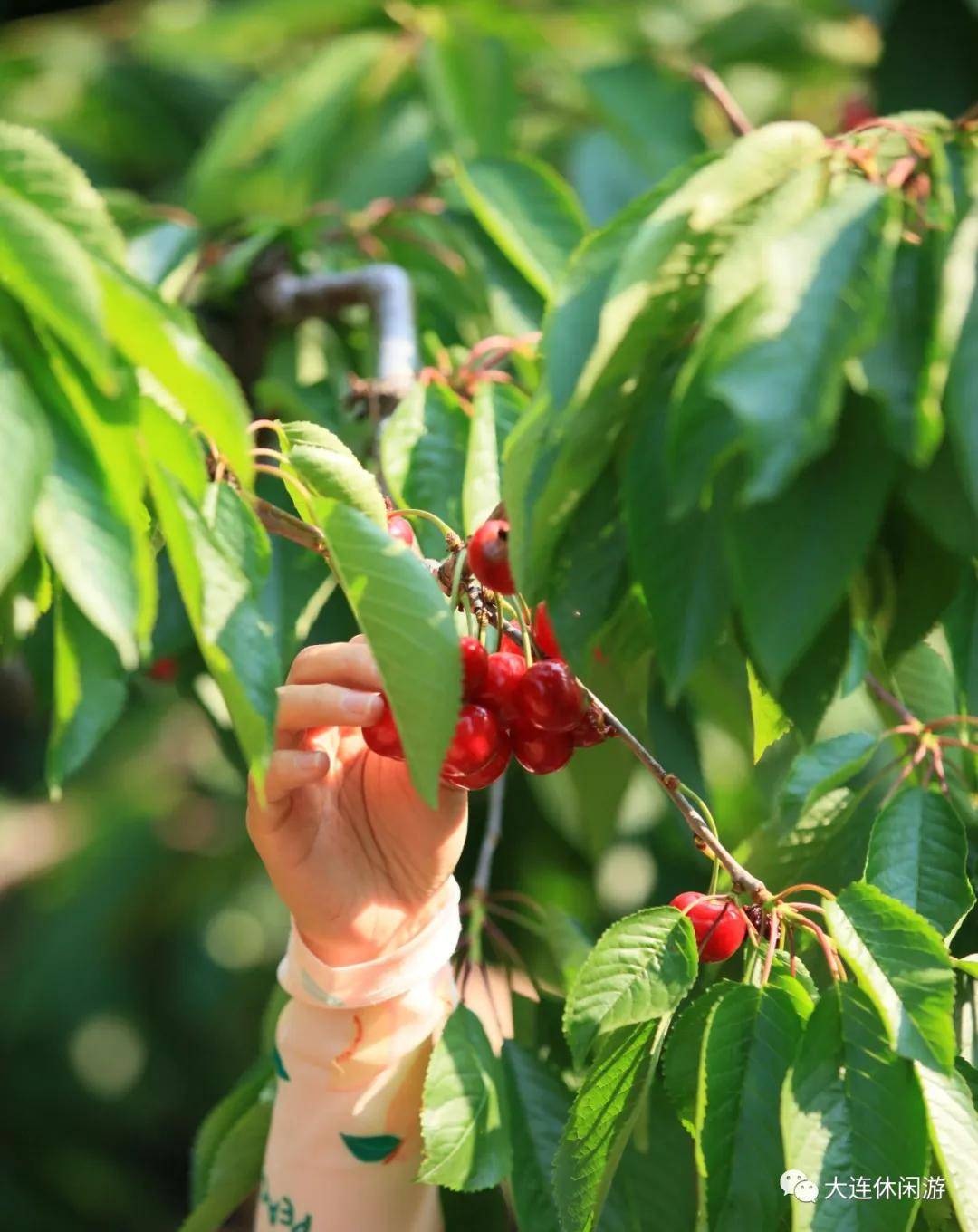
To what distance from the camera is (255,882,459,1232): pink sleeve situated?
95cm

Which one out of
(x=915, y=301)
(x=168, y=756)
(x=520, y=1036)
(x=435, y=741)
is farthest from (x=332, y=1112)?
(x=168, y=756)

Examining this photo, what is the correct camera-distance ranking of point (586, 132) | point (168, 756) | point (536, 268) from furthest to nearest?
point (168, 756) < point (586, 132) < point (536, 268)

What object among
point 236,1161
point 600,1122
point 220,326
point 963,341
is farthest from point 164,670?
point 963,341

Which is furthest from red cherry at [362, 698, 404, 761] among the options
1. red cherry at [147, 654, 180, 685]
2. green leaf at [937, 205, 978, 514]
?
red cherry at [147, 654, 180, 685]

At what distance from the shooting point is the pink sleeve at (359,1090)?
3.12 feet

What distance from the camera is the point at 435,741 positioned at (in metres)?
0.60

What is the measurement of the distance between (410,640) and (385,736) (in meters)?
0.14

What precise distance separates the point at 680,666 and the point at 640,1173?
0.56m

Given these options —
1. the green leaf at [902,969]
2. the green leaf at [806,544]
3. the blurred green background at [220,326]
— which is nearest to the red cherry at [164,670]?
the blurred green background at [220,326]

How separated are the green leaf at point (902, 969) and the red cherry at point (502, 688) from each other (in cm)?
20

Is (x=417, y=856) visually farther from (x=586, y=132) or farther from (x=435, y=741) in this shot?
(x=586, y=132)

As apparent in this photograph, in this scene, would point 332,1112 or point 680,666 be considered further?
point 332,1112

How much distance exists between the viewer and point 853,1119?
2.27 ft

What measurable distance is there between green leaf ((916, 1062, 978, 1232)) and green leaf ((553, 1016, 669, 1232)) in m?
→ 0.15
